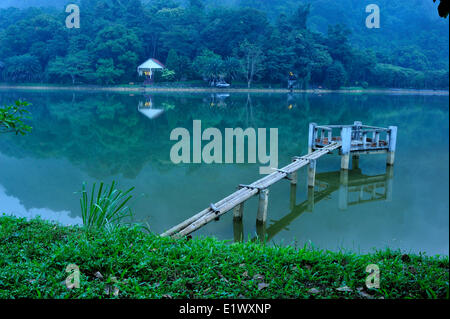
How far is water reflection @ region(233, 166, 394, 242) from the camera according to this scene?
5.66 meters

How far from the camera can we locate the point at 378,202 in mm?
7211

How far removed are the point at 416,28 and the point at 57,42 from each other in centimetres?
4084

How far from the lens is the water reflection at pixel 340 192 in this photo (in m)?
5.66

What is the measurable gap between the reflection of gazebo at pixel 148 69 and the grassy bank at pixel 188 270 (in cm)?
3829

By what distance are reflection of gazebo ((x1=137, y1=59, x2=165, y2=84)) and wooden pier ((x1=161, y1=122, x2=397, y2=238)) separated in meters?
32.9

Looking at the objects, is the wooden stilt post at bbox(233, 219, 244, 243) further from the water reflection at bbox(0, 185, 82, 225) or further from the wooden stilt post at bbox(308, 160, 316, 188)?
the wooden stilt post at bbox(308, 160, 316, 188)

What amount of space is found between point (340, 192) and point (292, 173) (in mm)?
1073

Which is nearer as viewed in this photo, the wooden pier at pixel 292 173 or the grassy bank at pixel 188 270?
the grassy bank at pixel 188 270

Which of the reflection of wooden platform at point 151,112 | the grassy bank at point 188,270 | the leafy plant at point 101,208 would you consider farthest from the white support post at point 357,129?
the reflection of wooden platform at point 151,112

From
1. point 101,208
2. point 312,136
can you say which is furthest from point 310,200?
point 101,208

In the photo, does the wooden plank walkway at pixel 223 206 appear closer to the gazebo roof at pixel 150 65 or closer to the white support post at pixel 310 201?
the white support post at pixel 310 201

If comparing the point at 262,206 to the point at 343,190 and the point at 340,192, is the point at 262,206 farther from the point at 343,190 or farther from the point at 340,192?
the point at 343,190
